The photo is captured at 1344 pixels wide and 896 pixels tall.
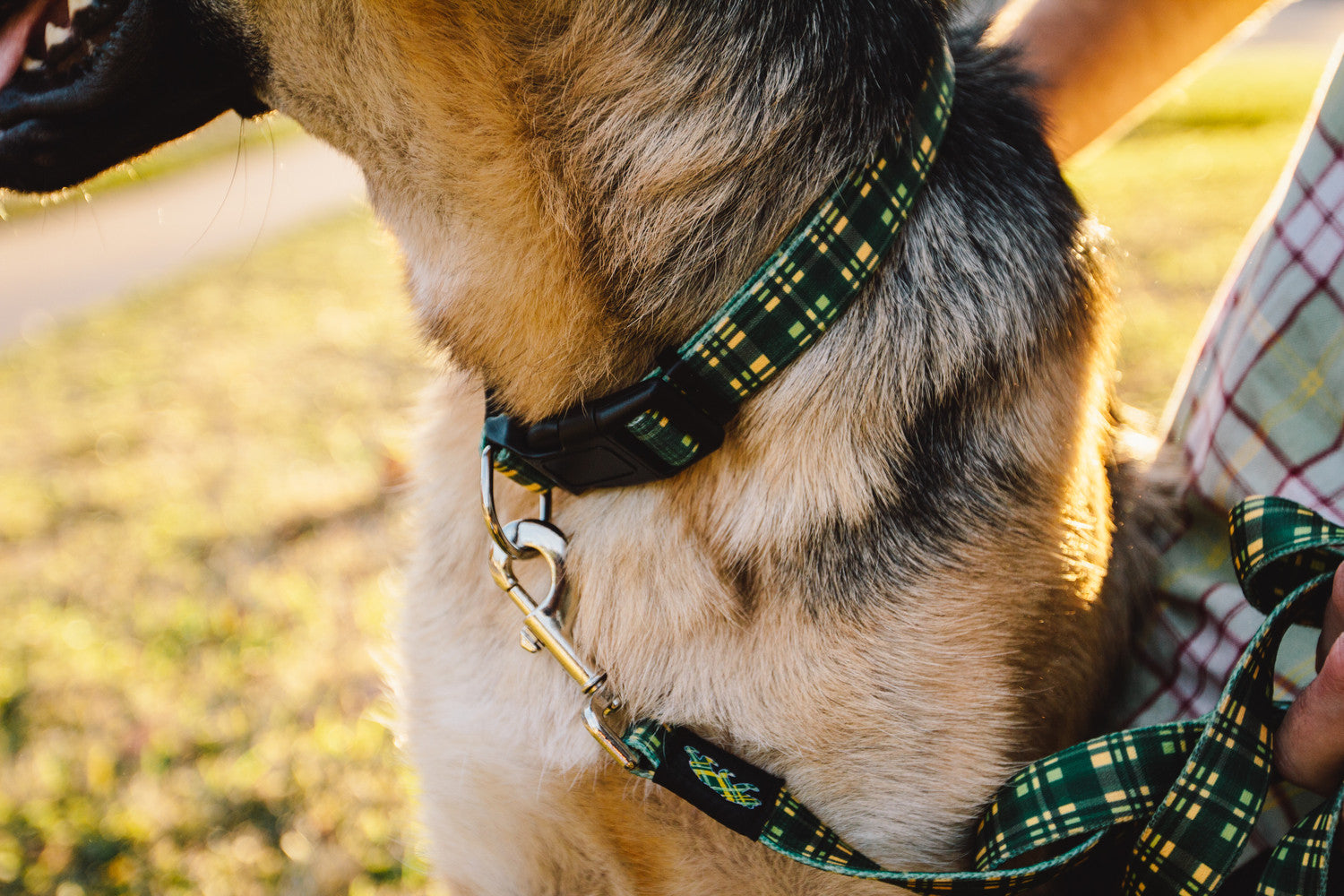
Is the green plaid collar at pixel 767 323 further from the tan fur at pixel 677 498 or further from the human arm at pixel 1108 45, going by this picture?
the human arm at pixel 1108 45

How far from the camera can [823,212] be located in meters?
1.36

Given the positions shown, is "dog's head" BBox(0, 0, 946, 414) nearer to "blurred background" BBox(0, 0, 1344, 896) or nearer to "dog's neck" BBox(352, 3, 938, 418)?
"dog's neck" BBox(352, 3, 938, 418)

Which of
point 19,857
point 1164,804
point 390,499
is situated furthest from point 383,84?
point 390,499

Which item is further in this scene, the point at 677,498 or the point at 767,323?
the point at 677,498

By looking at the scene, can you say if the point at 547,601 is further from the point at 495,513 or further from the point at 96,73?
A: the point at 96,73

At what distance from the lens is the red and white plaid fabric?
1558 mm

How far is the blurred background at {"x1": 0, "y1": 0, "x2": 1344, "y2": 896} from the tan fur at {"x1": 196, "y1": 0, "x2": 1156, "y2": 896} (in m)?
0.32

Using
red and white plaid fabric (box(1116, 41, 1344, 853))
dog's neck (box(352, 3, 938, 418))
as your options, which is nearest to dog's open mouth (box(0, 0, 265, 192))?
dog's neck (box(352, 3, 938, 418))

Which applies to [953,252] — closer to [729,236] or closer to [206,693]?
[729,236]

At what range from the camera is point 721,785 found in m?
1.38

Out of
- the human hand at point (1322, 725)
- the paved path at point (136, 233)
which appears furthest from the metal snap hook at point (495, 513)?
the paved path at point (136, 233)

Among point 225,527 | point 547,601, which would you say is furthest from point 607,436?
point 225,527

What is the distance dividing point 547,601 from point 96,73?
1081mm

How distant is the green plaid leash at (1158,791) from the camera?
1.28 m
